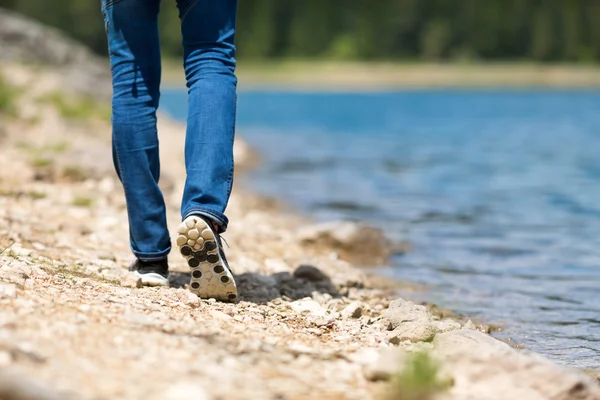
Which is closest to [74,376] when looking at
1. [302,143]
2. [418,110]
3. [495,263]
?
[495,263]

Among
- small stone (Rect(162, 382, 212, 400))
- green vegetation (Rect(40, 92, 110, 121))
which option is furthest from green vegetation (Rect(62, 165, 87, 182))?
small stone (Rect(162, 382, 212, 400))

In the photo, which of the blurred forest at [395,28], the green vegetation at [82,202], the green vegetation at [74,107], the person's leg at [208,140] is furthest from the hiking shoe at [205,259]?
the blurred forest at [395,28]

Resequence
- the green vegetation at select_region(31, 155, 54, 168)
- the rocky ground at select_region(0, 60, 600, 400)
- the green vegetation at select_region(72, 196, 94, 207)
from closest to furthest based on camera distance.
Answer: the rocky ground at select_region(0, 60, 600, 400)
the green vegetation at select_region(72, 196, 94, 207)
the green vegetation at select_region(31, 155, 54, 168)

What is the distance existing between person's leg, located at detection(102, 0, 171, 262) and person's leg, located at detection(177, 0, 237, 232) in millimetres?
124

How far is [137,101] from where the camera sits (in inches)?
112

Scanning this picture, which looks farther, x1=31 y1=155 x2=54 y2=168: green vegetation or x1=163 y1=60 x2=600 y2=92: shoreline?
x1=163 y1=60 x2=600 y2=92: shoreline

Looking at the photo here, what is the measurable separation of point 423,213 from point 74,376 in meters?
4.96

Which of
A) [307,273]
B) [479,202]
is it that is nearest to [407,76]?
[479,202]

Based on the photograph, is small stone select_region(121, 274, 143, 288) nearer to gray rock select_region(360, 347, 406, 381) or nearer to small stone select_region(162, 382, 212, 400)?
gray rock select_region(360, 347, 406, 381)

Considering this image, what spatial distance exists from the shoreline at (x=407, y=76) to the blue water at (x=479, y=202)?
2435 cm

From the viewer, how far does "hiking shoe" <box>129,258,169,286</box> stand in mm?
2893

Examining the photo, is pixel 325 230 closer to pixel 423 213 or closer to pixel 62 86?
pixel 423 213

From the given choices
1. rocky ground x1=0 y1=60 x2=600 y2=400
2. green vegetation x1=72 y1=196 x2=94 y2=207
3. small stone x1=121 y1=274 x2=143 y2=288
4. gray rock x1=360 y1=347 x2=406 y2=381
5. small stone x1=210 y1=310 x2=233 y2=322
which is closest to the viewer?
rocky ground x1=0 y1=60 x2=600 y2=400

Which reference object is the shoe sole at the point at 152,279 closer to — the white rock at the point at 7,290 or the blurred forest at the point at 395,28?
the white rock at the point at 7,290
